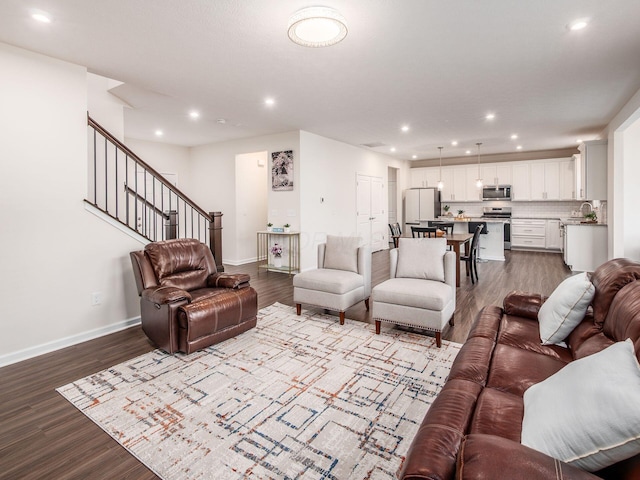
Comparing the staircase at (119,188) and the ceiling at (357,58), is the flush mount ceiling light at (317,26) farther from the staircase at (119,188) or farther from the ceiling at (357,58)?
the staircase at (119,188)

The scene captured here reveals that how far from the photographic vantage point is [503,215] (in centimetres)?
988

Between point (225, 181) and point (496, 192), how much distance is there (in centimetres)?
741

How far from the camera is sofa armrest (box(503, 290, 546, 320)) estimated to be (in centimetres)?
264

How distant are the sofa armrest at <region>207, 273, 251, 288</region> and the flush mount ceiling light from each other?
2308mm

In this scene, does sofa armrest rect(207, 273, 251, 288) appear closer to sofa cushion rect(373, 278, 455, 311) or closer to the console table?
sofa cushion rect(373, 278, 455, 311)

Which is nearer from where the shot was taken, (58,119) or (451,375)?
(451,375)

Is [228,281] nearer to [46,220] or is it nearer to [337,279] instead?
[337,279]

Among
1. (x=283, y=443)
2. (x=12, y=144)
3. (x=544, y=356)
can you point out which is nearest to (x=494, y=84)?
(x=544, y=356)

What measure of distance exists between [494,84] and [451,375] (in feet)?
12.5

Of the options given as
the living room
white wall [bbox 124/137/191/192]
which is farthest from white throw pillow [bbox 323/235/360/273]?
white wall [bbox 124/137/191/192]

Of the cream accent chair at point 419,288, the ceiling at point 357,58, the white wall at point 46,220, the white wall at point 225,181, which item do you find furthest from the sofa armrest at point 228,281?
the white wall at point 225,181

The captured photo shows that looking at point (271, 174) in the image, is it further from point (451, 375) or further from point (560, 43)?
point (451, 375)

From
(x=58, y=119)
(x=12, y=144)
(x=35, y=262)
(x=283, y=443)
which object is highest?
(x=58, y=119)

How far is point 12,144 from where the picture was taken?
121 inches
